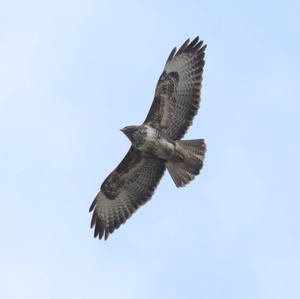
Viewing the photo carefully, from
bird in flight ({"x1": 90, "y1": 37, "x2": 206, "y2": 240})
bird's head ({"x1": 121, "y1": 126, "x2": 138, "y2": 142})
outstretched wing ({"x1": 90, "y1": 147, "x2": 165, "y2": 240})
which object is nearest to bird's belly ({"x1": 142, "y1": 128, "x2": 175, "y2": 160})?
bird in flight ({"x1": 90, "y1": 37, "x2": 206, "y2": 240})

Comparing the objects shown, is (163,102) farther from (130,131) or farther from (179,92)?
(130,131)

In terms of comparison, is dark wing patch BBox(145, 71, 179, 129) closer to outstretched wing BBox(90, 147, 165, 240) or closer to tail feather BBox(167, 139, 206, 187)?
tail feather BBox(167, 139, 206, 187)

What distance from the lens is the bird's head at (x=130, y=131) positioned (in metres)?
18.4

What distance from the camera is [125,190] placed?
1958cm

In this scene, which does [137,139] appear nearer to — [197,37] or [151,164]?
[151,164]

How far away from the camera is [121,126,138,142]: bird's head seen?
18.4m

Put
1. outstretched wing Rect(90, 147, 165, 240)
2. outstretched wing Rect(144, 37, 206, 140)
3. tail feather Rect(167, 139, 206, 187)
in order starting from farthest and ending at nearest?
outstretched wing Rect(90, 147, 165, 240) < outstretched wing Rect(144, 37, 206, 140) < tail feather Rect(167, 139, 206, 187)

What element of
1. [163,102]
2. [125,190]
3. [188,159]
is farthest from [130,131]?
[125,190]

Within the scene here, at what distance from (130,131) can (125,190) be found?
1.63 meters

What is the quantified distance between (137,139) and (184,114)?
106cm

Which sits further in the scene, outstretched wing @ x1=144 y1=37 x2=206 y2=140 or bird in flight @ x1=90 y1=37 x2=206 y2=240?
outstretched wing @ x1=144 y1=37 x2=206 y2=140

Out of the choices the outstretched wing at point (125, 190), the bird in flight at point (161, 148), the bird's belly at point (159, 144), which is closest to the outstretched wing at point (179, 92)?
the bird in flight at point (161, 148)

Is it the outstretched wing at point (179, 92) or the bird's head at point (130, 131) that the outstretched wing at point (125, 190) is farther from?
the outstretched wing at point (179, 92)

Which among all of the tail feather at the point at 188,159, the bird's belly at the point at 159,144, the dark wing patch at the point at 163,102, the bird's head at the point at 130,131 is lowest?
the tail feather at the point at 188,159
